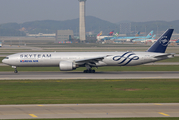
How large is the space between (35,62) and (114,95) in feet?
74.0

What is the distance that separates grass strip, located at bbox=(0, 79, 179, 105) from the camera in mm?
22266

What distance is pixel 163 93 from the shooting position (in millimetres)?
25484

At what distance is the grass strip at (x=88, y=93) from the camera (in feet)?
73.0

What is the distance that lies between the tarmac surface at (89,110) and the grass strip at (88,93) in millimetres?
1445

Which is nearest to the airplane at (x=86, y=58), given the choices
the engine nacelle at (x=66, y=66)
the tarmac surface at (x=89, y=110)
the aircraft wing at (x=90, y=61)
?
the aircraft wing at (x=90, y=61)

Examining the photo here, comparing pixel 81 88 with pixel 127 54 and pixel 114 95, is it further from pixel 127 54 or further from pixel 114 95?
pixel 127 54

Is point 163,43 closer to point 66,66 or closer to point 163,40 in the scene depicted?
point 163,40

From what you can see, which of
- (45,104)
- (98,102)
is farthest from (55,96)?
(98,102)

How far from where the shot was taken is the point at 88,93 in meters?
25.7

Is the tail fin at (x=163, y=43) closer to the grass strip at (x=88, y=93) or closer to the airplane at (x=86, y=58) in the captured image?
the airplane at (x=86, y=58)

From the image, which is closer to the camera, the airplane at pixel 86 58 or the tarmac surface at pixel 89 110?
the tarmac surface at pixel 89 110

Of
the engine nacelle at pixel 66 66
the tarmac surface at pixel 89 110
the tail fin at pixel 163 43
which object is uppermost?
the tail fin at pixel 163 43

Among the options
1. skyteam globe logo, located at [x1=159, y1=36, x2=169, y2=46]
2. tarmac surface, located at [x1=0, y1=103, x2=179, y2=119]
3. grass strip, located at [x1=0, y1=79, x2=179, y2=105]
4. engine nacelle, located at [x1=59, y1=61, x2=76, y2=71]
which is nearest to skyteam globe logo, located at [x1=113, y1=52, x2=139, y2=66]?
skyteam globe logo, located at [x1=159, y1=36, x2=169, y2=46]

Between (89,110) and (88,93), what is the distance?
6.78m
